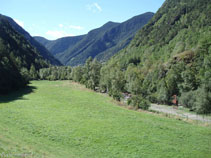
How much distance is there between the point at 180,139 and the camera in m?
28.6

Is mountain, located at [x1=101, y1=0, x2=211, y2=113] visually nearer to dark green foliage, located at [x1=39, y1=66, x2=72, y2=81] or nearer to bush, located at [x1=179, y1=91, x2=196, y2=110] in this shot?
bush, located at [x1=179, y1=91, x2=196, y2=110]

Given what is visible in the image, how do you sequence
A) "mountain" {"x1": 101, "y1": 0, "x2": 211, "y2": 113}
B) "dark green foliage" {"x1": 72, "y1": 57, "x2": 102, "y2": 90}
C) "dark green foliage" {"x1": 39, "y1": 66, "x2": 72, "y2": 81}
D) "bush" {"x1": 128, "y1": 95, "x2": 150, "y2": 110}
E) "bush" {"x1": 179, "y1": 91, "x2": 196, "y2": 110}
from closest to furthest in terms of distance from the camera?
1. "bush" {"x1": 128, "y1": 95, "x2": 150, "y2": 110}
2. "bush" {"x1": 179, "y1": 91, "x2": 196, "y2": 110}
3. "mountain" {"x1": 101, "y1": 0, "x2": 211, "y2": 113}
4. "dark green foliage" {"x1": 72, "y1": 57, "x2": 102, "y2": 90}
5. "dark green foliage" {"x1": 39, "y1": 66, "x2": 72, "y2": 81}

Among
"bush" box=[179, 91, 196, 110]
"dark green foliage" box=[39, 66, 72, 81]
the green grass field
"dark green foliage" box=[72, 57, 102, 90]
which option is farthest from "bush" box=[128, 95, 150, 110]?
"dark green foliage" box=[39, 66, 72, 81]

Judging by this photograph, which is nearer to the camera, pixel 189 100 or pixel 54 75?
pixel 189 100

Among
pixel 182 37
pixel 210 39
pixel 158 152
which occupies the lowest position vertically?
pixel 158 152

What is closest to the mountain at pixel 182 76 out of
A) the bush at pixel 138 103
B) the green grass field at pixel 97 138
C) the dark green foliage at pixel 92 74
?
the dark green foliage at pixel 92 74

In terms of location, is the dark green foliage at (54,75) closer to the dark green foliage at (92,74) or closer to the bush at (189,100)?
the dark green foliage at (92,74)

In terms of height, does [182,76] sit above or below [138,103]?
above

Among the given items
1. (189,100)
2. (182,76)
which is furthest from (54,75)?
(189,100)

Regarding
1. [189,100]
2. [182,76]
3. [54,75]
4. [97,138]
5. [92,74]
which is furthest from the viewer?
[54,75]

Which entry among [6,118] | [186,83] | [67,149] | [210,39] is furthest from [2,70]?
[210,39]

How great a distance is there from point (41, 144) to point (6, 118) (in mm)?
16202

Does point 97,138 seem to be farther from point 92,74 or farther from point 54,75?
point 54,75

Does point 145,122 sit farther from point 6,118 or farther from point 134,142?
point 6,118
